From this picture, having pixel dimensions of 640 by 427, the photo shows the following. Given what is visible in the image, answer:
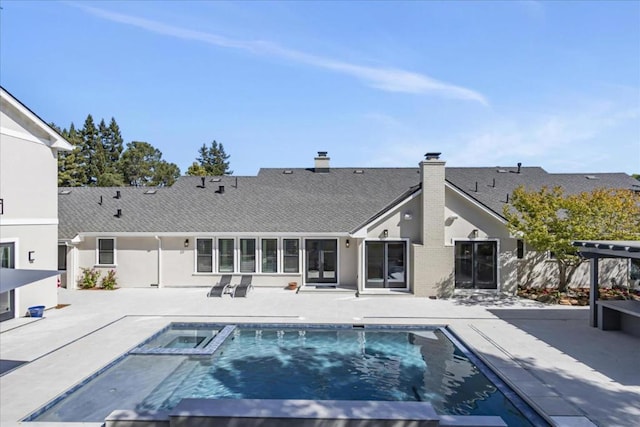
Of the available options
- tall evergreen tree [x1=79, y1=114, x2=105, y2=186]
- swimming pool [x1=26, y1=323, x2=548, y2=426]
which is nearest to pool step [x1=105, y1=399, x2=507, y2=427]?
swimming pool [x1=26, y1=323, x2=548, y2=426]

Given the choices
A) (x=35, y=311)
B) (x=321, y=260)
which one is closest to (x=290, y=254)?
(x=321, y=260)

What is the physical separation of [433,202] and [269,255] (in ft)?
27.3

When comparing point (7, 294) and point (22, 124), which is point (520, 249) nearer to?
point (7, 294)

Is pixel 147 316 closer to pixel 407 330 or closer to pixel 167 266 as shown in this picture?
pixel 167 266

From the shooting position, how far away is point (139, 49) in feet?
54.1

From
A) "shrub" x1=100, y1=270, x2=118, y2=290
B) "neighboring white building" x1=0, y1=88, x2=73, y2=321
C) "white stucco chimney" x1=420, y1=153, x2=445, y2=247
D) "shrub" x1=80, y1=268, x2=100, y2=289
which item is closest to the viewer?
"neighboring white building" x1=0, y1=88, x2=73, y2=321

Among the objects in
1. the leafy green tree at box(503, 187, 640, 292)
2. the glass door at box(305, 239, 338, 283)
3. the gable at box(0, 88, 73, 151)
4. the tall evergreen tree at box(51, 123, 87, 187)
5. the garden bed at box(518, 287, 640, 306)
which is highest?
the tall evergreen tree at box(51, 123, 87, 187)

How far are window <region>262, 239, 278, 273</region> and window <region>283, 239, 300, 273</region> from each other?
1.50 ft

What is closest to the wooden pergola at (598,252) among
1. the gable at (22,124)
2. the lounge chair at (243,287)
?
the lounge chair at (243,287)

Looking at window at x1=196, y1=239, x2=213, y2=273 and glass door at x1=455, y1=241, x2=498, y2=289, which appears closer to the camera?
glass door at x1=455, y1=241, x2=498, y2=289

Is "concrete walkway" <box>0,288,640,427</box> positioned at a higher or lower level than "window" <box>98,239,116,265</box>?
lower

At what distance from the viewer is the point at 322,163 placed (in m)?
24.3

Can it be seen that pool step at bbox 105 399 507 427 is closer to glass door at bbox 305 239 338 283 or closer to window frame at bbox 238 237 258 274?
glass door at bbox 305 239 338 283

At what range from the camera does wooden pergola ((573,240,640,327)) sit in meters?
10.1
